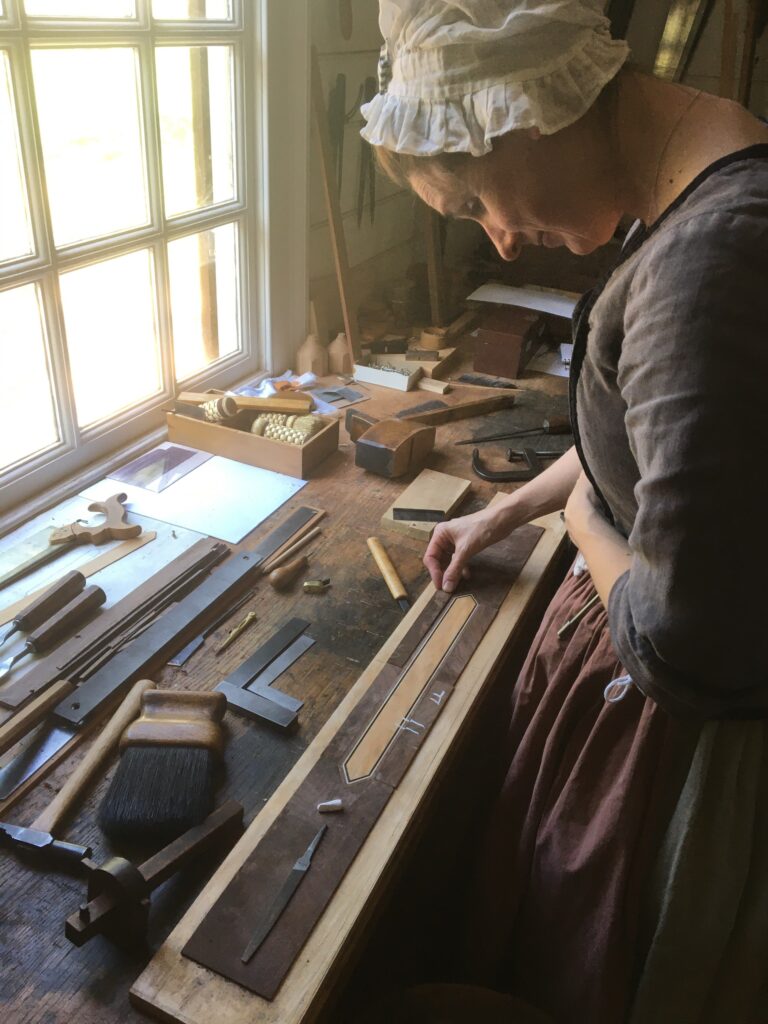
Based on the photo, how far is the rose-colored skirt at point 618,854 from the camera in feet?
3.00

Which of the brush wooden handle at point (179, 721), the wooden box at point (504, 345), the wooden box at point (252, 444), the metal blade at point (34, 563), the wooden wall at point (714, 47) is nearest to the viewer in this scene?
the brush wooden handle at point (179, 721)

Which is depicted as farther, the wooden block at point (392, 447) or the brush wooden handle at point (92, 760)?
the wooden block at point (392, 447)

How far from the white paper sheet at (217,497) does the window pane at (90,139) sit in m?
0.49

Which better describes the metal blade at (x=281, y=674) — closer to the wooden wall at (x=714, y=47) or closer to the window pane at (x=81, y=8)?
the window pane at (x=81, y=8)

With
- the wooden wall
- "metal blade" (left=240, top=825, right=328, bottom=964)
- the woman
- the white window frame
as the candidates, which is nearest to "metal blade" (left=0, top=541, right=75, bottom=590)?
the white window frame

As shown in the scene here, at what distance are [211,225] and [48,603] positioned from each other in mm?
1012

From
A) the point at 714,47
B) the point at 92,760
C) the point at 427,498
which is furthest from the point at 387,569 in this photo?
the point at 714,47

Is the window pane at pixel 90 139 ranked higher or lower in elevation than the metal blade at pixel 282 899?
higher

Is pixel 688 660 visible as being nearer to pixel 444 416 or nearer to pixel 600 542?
pixel 600 542

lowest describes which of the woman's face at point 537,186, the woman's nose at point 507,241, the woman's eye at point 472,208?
the woman's nose at point 507,241

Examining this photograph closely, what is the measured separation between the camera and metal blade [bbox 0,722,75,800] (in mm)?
987

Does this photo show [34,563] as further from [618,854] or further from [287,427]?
[618,854]

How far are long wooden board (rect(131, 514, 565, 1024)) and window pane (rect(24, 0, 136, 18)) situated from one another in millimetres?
1189

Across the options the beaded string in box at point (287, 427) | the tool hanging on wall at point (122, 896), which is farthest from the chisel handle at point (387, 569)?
the tool hanging on wall at point (122, 896)
